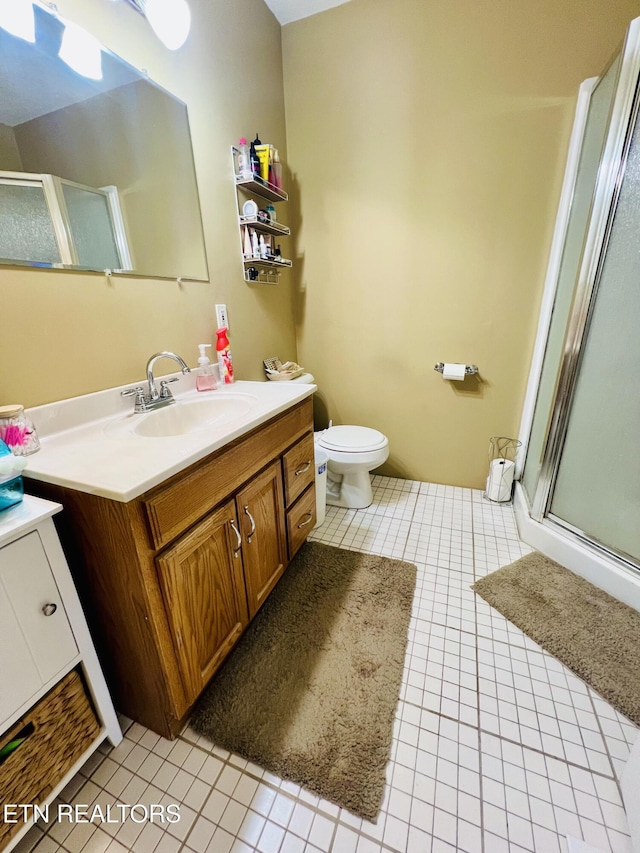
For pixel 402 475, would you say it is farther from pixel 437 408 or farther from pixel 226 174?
pixel 226 174

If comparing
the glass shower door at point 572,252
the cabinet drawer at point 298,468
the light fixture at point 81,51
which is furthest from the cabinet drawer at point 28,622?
the glass shower door at point 572,252

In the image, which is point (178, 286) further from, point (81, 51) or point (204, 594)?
point (204, 594)

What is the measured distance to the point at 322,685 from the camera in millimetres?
1085

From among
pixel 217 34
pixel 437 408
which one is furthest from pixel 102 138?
pixel 437 408

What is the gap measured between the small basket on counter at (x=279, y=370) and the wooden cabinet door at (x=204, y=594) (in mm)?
1037

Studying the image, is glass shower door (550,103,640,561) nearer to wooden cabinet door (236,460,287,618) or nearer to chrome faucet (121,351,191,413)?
wooden cabinet door (236,460,287,618)

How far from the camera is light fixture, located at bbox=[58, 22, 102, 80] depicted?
0.92m

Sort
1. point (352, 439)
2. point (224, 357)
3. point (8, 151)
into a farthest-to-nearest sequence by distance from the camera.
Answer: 1. point (352, 439)
2. point (224, 357)
3. point (8, 151)

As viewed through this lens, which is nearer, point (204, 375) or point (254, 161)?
point (204, 375)

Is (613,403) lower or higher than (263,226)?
lower

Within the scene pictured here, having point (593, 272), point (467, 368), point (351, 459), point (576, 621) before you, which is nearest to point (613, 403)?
point (593, 272)

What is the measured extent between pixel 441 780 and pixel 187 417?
1283 millimetres

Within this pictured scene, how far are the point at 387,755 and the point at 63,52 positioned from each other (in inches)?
81.3

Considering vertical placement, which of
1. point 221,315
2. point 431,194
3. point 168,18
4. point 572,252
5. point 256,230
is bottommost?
point 221,315
